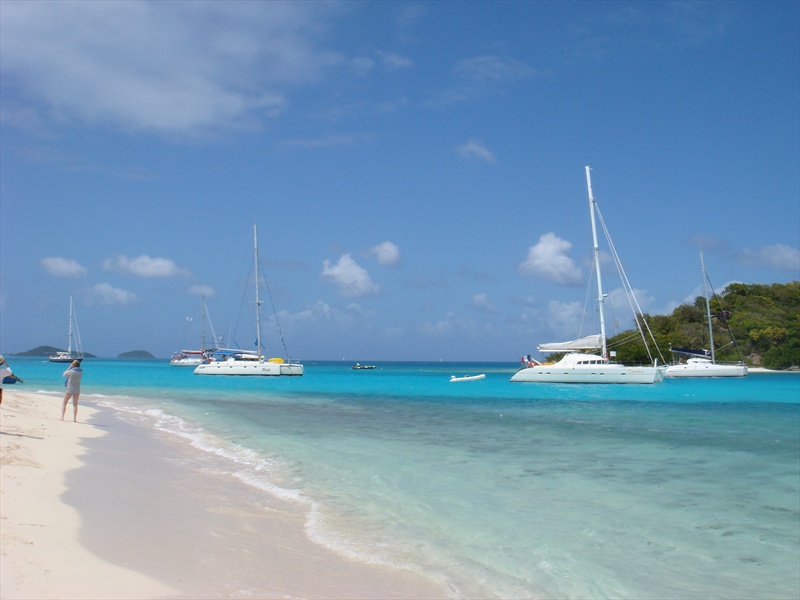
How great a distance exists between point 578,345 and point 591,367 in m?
3.54

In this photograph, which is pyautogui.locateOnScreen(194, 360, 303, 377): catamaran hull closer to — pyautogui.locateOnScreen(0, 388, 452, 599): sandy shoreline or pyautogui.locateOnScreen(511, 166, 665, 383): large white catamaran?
pyautogui.locateOnScreen(511, 166, 665, 383): large white catamaran

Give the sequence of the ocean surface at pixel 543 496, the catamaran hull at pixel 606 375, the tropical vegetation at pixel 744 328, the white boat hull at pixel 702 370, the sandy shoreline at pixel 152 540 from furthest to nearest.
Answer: the tropical vegetation at pixel 744 328 < the white boat hull at pixel 702 370 < the catamaran hull at pixel 606 375 < the ocean surface at pixel 543 496 < the sandy shoreline at pixel 152 540

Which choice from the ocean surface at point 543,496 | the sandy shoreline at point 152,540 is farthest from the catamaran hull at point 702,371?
the sandy shoreline at point 152,540

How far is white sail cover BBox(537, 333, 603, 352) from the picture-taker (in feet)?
161

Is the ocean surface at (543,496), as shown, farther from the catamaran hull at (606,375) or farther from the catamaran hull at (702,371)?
the catamaran hull at (702,371)

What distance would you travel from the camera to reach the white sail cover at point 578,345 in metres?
48.9

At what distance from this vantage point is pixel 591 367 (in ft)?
154

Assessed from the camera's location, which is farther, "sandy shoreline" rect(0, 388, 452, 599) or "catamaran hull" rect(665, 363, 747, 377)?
"catamaran hull" rect(665, 363, 747, 377)

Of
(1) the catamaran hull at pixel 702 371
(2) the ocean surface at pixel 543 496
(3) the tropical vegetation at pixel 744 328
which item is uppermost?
(3) the tropical vegetation at pixel 744 328

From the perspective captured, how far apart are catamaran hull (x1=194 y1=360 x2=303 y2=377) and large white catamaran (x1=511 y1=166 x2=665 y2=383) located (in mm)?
21911

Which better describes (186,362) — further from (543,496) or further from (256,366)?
(543,496)

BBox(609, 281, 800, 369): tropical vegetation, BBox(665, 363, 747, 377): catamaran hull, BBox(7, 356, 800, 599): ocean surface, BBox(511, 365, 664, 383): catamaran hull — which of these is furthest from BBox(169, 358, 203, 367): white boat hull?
BBox(7, 356, 800, 599): ocean surface

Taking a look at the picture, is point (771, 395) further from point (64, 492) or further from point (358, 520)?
point (64, 492)

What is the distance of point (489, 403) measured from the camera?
31266 millimetres
